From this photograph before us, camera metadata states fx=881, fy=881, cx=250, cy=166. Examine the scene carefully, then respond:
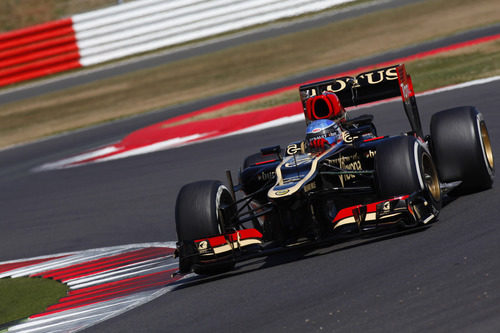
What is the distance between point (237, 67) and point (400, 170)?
57.6 ft

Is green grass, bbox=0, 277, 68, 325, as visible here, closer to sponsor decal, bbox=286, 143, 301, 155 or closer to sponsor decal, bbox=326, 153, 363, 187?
sponsor decal, bbox=286, 143, 301, 155

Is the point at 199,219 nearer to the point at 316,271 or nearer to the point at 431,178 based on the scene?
the point at 316,271

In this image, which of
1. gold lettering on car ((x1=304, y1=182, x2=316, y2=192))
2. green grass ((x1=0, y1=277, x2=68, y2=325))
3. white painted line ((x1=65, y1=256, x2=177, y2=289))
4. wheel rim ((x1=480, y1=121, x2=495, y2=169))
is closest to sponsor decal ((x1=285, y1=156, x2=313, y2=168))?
gold lettering on car ((x1=304, y1=182, x2=316, y2=192))

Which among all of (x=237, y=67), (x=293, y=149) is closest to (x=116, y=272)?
(x=293, y=149)

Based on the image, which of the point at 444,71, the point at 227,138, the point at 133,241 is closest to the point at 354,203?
the point at 133,241

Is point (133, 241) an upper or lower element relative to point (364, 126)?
lower

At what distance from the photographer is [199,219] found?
327 inches

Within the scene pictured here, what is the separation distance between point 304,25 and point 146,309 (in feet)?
68.5

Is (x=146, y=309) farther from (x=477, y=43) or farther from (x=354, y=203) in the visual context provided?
(x=477, y=43)

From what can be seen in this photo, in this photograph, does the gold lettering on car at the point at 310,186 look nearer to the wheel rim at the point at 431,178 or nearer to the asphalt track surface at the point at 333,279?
the asphalt track surface at the point at 333,279

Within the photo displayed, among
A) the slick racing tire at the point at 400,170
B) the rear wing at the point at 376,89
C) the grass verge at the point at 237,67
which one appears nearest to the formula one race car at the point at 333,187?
the slick racing tire at the point at 400,170

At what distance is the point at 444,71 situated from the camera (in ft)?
59.3

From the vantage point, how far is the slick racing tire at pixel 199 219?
8.28 metres

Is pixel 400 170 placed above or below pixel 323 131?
below
